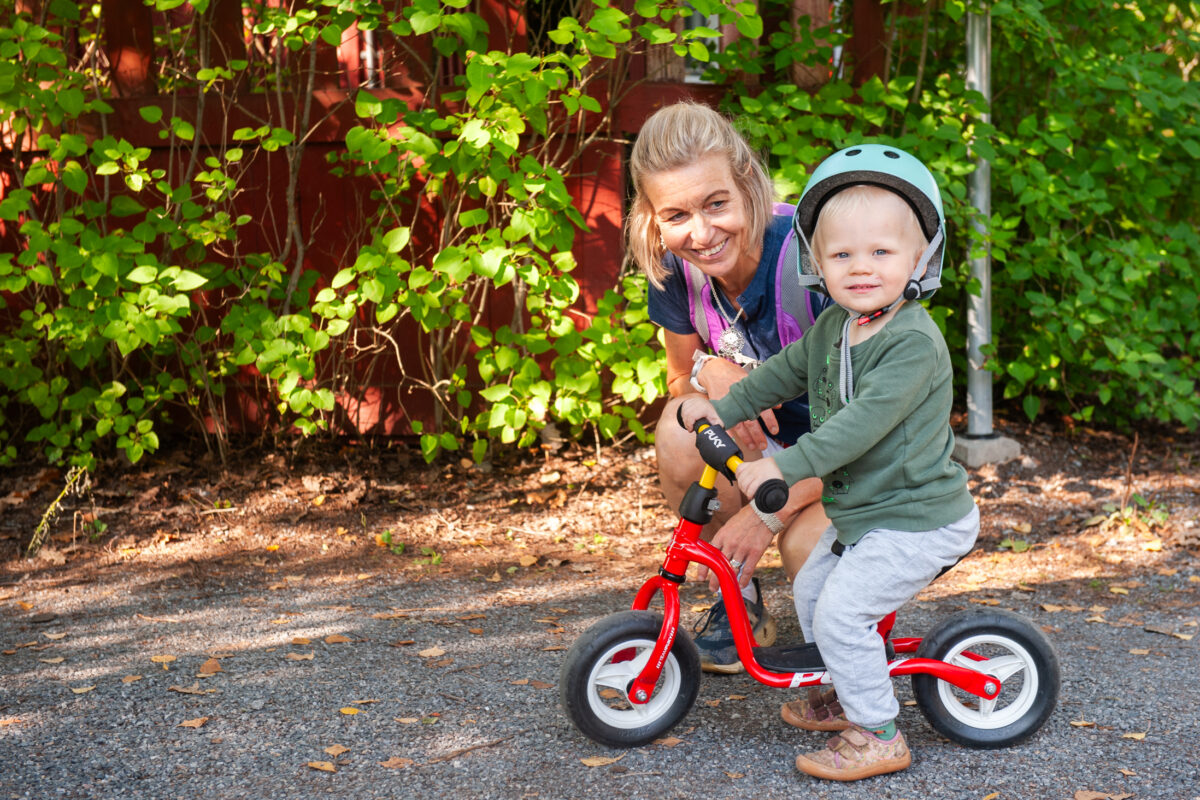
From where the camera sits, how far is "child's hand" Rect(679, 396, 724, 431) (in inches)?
102

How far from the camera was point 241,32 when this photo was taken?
16.3 feet

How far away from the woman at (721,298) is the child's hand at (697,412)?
1.01 feet

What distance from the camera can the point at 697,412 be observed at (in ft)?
8.53

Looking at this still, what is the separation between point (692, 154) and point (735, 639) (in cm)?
119

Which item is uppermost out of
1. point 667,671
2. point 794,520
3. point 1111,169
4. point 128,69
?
point 128,69

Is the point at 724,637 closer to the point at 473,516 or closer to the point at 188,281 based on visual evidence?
the point at 473,516

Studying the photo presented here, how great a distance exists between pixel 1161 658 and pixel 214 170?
3.71 m

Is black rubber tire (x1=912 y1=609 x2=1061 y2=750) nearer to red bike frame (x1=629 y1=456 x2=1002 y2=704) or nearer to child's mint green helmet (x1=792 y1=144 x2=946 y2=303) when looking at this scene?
red bike frame (x1=629 y1=456 x2=1002 y2=704)

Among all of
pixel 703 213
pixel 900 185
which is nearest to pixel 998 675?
pixel 900 185

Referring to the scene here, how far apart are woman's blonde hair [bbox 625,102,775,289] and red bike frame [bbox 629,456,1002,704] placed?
31.3 inches

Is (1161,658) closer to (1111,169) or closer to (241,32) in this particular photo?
(1111,169)

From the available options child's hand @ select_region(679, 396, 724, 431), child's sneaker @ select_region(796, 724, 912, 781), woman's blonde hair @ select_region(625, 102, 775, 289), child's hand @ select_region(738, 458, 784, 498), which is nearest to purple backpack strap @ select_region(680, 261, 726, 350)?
woman's blonde hair @ select_region(625, 102, 775, 289)

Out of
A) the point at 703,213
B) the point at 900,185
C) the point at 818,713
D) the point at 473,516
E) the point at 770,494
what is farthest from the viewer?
the point at 473,516

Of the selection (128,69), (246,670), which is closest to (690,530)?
(246,670)
